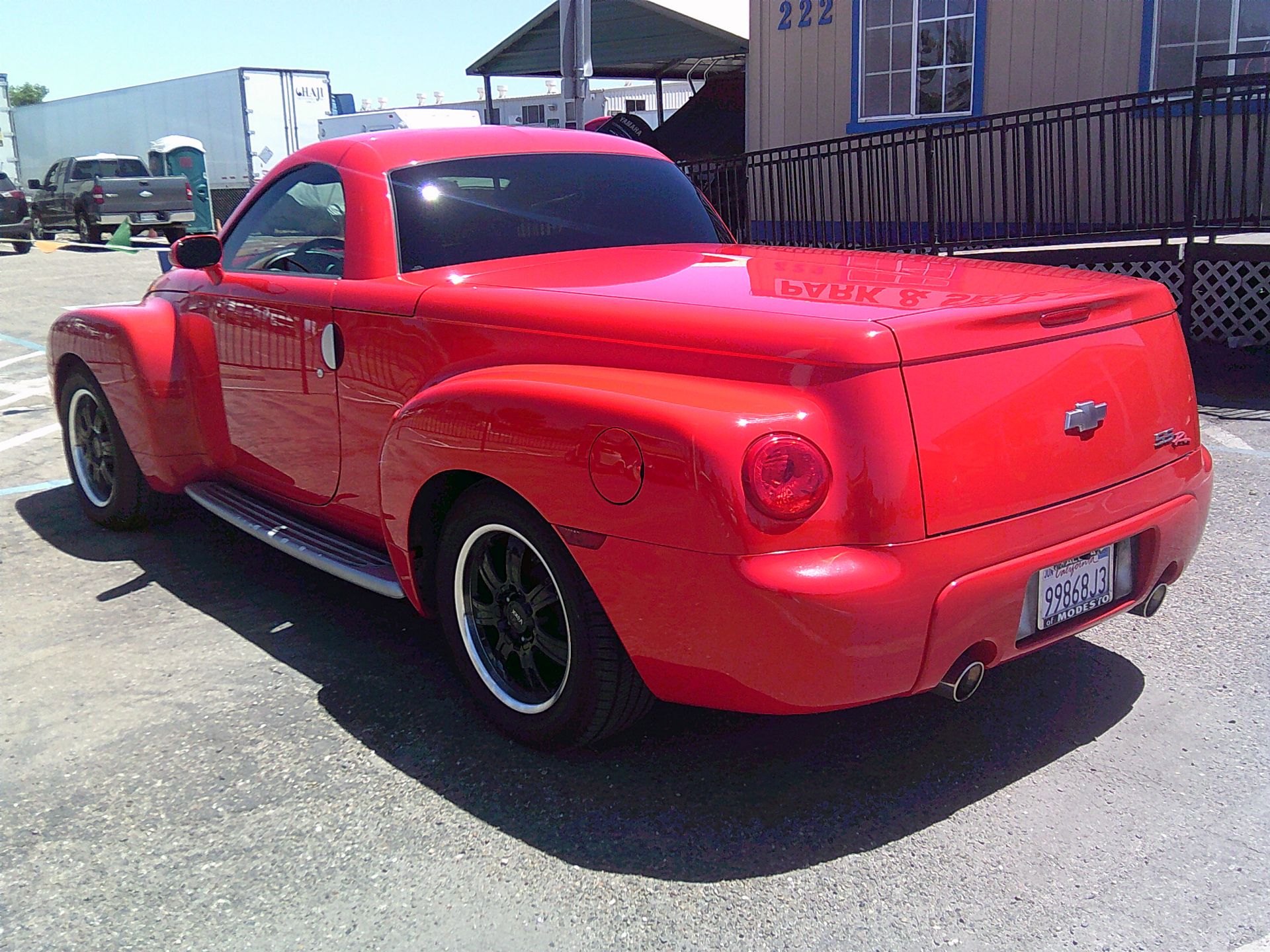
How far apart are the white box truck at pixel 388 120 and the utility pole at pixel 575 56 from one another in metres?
20.6

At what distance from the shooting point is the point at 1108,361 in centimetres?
291

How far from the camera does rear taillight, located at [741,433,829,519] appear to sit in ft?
8.02

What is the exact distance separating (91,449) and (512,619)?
123 inches

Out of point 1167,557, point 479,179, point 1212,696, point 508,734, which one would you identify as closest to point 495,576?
point 508,734

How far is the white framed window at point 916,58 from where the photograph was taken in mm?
11477

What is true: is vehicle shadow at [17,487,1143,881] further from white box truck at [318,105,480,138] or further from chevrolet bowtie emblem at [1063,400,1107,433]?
white box truck at [318,105,480,138]

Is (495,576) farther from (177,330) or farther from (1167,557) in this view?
(177,330)

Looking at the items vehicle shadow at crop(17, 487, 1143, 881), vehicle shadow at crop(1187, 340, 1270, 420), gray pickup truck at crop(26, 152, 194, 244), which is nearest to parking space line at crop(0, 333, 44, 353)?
vehicle shadow at crop(17, 487, 1143, 881)

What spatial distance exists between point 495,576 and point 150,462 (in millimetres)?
2255

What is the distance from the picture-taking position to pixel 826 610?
245 cm

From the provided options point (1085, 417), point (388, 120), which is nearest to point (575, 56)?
point (1085, 417)

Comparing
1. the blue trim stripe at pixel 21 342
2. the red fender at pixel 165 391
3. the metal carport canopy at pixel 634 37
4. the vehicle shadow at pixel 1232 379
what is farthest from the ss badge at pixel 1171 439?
the metal carport canopy at pixel 634 37

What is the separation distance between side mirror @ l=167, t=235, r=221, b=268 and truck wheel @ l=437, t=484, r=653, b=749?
1.86 meters

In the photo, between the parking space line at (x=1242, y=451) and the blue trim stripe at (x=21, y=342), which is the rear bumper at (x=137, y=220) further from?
the parking space line at (x=1242, y=451)
